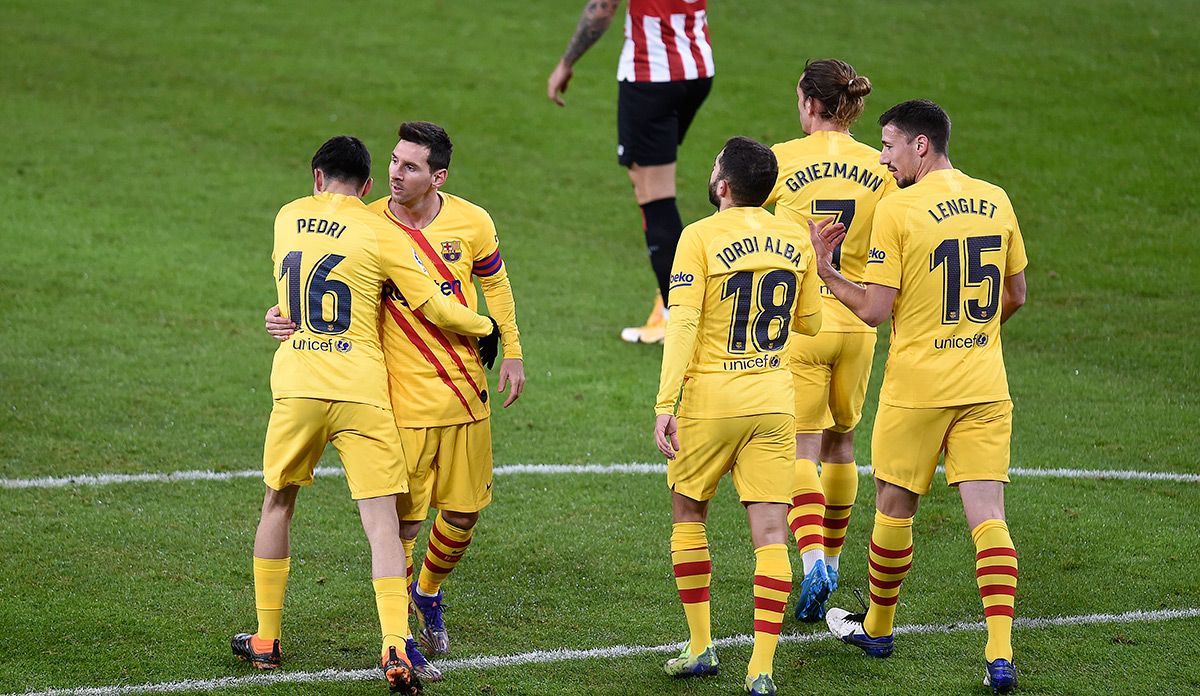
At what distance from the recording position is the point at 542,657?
18.1ft

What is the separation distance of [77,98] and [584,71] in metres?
6.26

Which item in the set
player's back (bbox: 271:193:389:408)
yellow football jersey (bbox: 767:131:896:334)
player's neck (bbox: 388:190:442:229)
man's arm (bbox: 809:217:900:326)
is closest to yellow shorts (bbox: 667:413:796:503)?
man's arm (bbox: 809:217:900:326)

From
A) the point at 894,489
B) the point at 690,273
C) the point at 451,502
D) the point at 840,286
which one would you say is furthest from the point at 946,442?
the point at 451,502

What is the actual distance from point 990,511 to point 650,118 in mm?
5157

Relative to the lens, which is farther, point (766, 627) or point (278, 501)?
point (278, 501)

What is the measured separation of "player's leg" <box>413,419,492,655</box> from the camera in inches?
214

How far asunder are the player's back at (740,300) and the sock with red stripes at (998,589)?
0.88m

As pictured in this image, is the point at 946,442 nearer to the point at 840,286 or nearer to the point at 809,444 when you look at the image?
the point at 840,286

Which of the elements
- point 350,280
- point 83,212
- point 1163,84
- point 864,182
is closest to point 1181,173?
point 1163,84

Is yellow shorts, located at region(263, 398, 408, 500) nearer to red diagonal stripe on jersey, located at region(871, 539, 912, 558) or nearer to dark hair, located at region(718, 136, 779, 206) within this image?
dark hair, located at region(718, 136, 779, 206)

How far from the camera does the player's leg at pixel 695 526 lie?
17.0 feet

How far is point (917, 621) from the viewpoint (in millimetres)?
5867

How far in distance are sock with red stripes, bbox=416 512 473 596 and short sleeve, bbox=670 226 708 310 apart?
129 centimetres

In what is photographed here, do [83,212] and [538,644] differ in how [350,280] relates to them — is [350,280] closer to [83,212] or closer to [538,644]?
[538,644]
